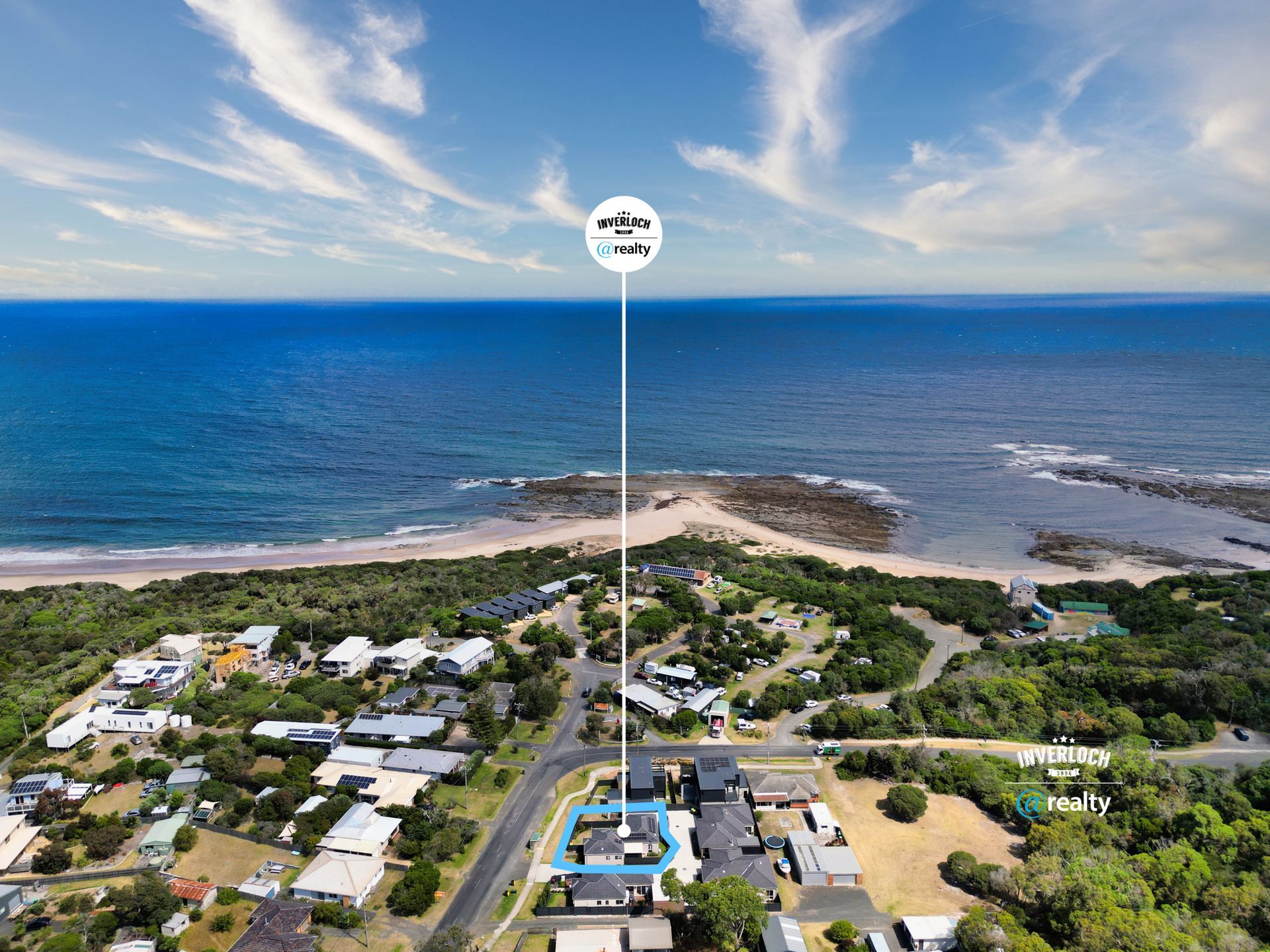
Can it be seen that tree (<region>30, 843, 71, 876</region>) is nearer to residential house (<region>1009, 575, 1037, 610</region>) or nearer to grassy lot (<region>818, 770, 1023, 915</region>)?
grassy lot (<region>818, 770, 1023, 915</region>)

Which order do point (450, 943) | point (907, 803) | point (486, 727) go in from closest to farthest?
point (450, 943) < point (907, 803) < point (486, 727)

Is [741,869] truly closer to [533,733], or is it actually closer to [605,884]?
[605,884]

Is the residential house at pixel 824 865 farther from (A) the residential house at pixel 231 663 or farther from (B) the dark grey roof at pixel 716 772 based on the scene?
(A) the residential house at pixel 231 663

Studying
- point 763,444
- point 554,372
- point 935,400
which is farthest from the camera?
Result: point 554,372

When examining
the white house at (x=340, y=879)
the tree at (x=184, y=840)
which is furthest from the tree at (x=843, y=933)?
the tree at (x=184, y=840)

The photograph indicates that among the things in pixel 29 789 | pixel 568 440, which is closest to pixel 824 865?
Answer: pixel 29 789

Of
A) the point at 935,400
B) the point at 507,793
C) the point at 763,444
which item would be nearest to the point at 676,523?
the point at 763,444

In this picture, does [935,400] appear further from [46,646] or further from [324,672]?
[46,646]
